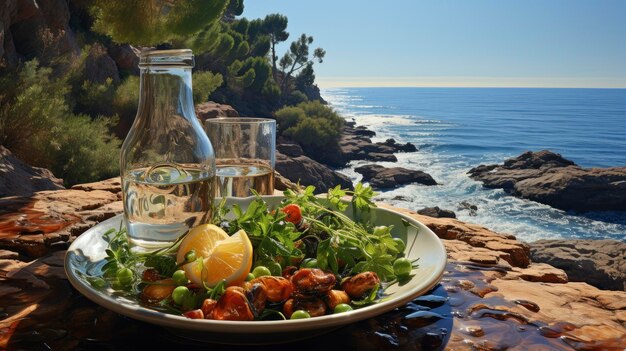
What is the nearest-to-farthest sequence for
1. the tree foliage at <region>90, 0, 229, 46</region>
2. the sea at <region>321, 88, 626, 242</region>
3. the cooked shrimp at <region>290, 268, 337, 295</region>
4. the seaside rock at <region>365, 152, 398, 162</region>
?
the cooked shrimp at <region>290, 268, 337, 295</region>, the tree foliage at <region>90, 0, 229, 46</region>, the sea at <region>321, 88, 626, 242</region>, the seaside rock at <region>365, 152, 398, 162</region>

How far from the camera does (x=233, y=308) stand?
0.77m

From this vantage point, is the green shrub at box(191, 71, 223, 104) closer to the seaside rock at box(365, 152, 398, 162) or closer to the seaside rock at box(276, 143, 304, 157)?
the seaside rock at box(276, 143, 304, 157)

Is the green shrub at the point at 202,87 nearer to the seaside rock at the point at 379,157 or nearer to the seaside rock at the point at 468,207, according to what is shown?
the seaside rock at the point at 468,207

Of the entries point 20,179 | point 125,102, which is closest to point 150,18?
point 125,102

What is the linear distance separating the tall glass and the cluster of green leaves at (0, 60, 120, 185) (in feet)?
21.4

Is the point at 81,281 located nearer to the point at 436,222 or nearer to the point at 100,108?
the point at 436,222

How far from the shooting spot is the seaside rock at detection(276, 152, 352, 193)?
19.5 metres

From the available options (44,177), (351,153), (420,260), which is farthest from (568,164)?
(420,260)

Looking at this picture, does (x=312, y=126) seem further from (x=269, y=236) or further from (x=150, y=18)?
(x=269, y=236)

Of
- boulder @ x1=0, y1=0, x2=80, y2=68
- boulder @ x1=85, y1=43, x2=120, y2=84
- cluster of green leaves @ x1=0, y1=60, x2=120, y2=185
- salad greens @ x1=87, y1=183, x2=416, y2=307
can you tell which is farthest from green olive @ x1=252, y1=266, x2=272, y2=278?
boulder @ x1=85, y1=43, x2=120, y2=84

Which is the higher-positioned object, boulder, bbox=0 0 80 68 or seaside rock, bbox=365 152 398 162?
boulder, bbox=0 0 80 68

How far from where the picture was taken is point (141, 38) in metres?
13.1

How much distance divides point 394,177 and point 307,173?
5.40m

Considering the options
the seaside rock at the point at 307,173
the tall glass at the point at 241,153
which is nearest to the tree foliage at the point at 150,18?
the seaside rock at the point at 307,173
